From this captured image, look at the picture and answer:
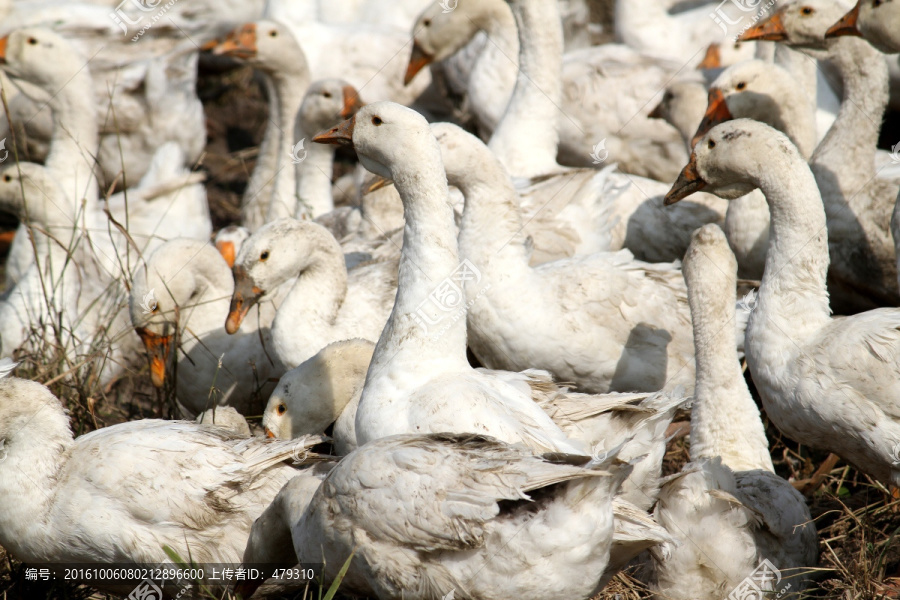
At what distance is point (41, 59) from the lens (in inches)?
291

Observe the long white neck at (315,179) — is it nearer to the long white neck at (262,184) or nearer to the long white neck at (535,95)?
the long white neck at (262,184)

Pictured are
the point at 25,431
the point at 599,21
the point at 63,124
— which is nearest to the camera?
the point at 25,431

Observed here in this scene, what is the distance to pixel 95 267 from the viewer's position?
6621 mm

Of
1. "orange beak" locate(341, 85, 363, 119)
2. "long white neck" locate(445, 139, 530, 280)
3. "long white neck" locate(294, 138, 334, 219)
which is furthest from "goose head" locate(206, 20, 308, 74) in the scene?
"long white neck" locate(445, 139, 530, 280)

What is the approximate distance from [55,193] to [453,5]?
3.08 m

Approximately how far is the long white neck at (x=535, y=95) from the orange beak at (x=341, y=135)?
2.52 meters

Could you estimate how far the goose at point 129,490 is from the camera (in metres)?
3.79

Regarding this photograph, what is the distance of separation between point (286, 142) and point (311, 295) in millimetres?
3046

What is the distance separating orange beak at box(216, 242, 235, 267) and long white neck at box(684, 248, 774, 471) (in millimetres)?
3358

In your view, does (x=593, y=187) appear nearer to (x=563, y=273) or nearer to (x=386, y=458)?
(x=563, y=273)

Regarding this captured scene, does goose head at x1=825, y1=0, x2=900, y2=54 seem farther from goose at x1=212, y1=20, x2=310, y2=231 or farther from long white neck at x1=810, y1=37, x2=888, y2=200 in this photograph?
goose at x1=212, y1=20, x2=310, y2=231

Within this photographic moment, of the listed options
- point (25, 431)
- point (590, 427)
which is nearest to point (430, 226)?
point (590, 427)

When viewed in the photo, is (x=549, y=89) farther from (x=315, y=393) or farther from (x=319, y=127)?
(x=315, y=393)

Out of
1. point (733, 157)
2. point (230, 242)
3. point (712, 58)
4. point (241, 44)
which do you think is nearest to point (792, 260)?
point (733, 157)
